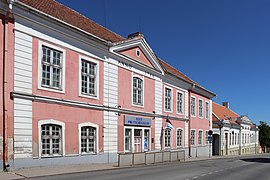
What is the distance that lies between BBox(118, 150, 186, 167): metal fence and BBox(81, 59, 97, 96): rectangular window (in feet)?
14.4

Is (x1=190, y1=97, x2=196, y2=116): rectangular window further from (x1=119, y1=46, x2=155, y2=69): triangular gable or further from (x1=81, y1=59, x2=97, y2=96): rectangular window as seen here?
(x1=81, y1=59, x2=97, y2=96): rectangular window

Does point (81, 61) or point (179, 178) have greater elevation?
point (81, 61)

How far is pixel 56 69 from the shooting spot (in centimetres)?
1794

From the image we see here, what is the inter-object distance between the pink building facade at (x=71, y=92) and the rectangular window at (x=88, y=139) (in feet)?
0.20

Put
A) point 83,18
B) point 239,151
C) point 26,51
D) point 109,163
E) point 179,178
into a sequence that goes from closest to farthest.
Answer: point 179,178
point 26,51
point 109,163
point 83,18
point 239,151

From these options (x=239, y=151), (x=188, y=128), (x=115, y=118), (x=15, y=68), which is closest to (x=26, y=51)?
(x=15, y=68)

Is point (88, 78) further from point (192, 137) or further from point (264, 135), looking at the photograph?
point (264, 135)

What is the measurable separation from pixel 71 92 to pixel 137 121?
7628mm

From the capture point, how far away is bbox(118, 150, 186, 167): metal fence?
749 inches

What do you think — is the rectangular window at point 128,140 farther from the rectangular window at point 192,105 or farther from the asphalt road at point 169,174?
the rectangular window at point 192,105

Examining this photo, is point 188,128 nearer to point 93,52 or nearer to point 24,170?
point 93,52

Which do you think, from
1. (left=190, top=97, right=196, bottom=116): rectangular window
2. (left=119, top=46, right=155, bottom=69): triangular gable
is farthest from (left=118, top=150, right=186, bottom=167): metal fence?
(left=190, top=97, right=196, bottom=116): rectangular window

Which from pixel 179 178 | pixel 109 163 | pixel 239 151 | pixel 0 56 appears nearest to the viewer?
pixel 179 178

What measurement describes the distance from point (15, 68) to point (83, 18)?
1033cm
